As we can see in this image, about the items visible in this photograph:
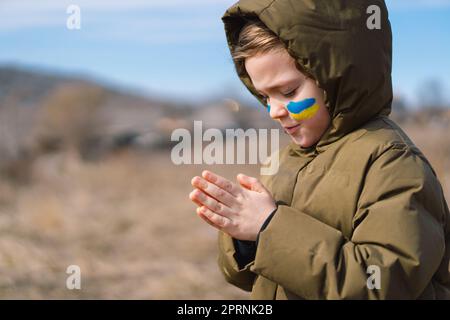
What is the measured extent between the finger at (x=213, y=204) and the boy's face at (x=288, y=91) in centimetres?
34

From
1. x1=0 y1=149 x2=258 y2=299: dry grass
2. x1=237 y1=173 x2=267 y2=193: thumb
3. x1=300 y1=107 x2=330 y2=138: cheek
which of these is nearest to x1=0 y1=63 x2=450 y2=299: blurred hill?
x1=0 y1=149 x2=258 y2=299: dry grass

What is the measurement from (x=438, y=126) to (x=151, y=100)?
27138mm

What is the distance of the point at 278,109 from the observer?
1.72 meters

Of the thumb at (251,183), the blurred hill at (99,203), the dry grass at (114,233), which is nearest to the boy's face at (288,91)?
the thumb at (251,183)

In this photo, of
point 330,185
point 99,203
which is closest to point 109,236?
point 99,203

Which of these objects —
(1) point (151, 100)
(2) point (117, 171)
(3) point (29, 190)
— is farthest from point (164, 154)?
(1) point (151, 100)

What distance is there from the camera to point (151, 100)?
3403 centimetres

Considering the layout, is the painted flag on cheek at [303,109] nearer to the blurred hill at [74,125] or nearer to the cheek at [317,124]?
the cheek at [317,124]

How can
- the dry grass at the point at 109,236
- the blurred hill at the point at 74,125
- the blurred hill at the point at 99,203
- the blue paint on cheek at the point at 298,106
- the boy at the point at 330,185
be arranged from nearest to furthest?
the boy at the point at 330,185
the blue paint on cheek at the point at 298,106
the dry grass at the point at 109,236
the blurred hill at the point at 99,203
the blurred hill at the point at 74,125

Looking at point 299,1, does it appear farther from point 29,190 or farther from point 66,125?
point 66,125

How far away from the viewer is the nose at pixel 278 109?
1706mm

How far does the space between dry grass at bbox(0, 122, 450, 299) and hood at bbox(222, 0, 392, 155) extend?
346 centimetres

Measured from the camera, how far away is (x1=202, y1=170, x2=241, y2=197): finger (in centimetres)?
158

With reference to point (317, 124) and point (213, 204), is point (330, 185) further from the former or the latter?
point (213, 204)
